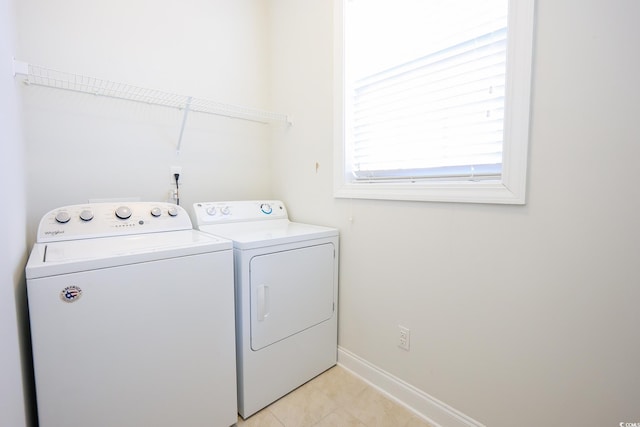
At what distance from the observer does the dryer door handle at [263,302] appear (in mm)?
1421

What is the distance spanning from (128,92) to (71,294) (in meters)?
1.24

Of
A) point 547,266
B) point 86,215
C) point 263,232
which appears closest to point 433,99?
point 547,266

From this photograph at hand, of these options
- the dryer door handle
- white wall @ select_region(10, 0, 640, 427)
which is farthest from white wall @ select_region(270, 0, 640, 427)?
the dryer door handle

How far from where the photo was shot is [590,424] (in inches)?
38.9

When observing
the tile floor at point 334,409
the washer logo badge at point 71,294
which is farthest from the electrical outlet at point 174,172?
the tile floor at point 334,409

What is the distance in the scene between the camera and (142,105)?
5.70ft

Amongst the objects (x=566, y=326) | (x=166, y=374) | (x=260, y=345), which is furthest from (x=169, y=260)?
(x=566, y=326)

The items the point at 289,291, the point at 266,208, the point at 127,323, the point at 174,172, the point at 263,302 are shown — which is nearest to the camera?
the point at 127,323

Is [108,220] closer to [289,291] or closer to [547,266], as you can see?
[289,291]

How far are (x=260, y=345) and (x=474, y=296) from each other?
1.04 m

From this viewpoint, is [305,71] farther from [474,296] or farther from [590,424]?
[590,424]

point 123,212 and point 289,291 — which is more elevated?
point 123,212

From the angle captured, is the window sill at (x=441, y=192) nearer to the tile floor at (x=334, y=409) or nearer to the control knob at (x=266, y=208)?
the control knob at (x=266, y=208)

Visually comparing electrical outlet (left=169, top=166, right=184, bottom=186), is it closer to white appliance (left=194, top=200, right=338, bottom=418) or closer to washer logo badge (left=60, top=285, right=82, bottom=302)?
white appliance (left=194, top=200, right=338, bottom=418)
